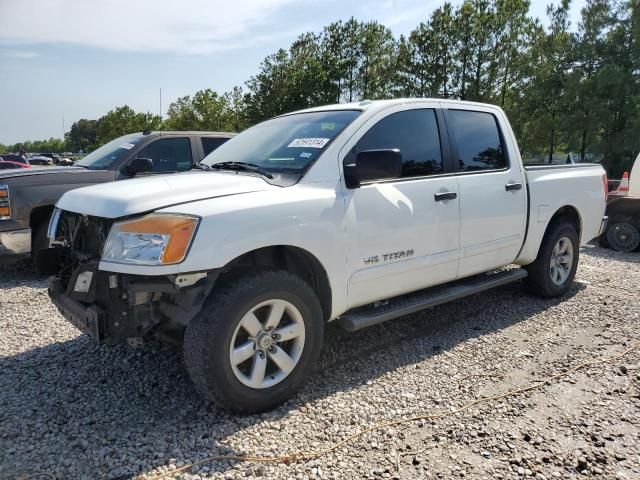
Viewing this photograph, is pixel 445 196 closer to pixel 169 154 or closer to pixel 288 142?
pixel 288 142

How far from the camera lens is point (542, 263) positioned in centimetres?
504

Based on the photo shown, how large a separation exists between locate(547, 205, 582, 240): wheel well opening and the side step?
2.46 ft

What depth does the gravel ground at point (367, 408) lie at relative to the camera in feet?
8.21

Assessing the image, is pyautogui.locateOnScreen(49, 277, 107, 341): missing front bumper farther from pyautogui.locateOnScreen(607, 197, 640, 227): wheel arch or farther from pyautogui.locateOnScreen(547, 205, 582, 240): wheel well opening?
pyautogui.locateOnScreen(607, 197, 640, 227): wheel arch

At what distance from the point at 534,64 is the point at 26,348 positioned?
2943 cm

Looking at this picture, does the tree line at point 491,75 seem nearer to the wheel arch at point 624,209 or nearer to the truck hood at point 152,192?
the wheel arch at point 624,209

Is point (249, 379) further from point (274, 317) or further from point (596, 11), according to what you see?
point (596, 11)

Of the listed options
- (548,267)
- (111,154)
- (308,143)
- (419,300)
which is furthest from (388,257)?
(111,154)

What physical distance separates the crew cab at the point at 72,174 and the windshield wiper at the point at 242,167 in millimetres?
1732

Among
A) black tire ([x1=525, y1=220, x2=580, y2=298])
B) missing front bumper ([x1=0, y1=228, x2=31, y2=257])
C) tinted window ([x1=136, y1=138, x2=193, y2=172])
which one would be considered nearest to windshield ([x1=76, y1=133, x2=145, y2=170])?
tinted window ([x1=136, y1=138, x2=193, y2=172])

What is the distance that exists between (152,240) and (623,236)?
27.1ft

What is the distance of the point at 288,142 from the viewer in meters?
3.65

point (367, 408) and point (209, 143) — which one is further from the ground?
point (209, 143)

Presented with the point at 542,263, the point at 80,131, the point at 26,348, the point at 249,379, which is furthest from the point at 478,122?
the point at 80,131
